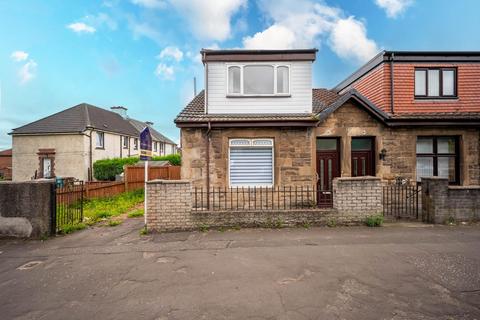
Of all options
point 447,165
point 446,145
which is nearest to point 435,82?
point 446,145

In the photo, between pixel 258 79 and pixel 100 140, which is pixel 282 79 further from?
pixel 100 140

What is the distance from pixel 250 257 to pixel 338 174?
616cm

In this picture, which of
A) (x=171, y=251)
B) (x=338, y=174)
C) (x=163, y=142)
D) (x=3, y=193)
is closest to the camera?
(x=171, y=251)

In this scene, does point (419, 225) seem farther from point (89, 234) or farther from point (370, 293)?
point (89, 234)

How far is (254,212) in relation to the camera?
7469 mm

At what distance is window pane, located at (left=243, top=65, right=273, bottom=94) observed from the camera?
10281mm

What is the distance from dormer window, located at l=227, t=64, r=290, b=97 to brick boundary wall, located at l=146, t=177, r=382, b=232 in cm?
457

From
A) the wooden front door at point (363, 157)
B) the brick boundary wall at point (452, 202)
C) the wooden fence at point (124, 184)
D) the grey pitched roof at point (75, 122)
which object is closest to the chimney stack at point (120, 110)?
the grey pitched roof at point (75, 122)

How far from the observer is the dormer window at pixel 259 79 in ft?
33.6

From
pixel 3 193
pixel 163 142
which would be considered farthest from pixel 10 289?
pixel 163 142

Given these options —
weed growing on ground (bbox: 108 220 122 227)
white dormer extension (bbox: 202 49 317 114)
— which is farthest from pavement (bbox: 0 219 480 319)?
white dormer extension (bbox: 202 49 317 114)

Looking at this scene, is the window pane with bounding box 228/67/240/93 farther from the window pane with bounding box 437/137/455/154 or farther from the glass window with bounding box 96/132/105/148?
the glass window with bounding box 96/132/105/148

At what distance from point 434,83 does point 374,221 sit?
768 cm

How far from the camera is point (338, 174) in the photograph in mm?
10156
